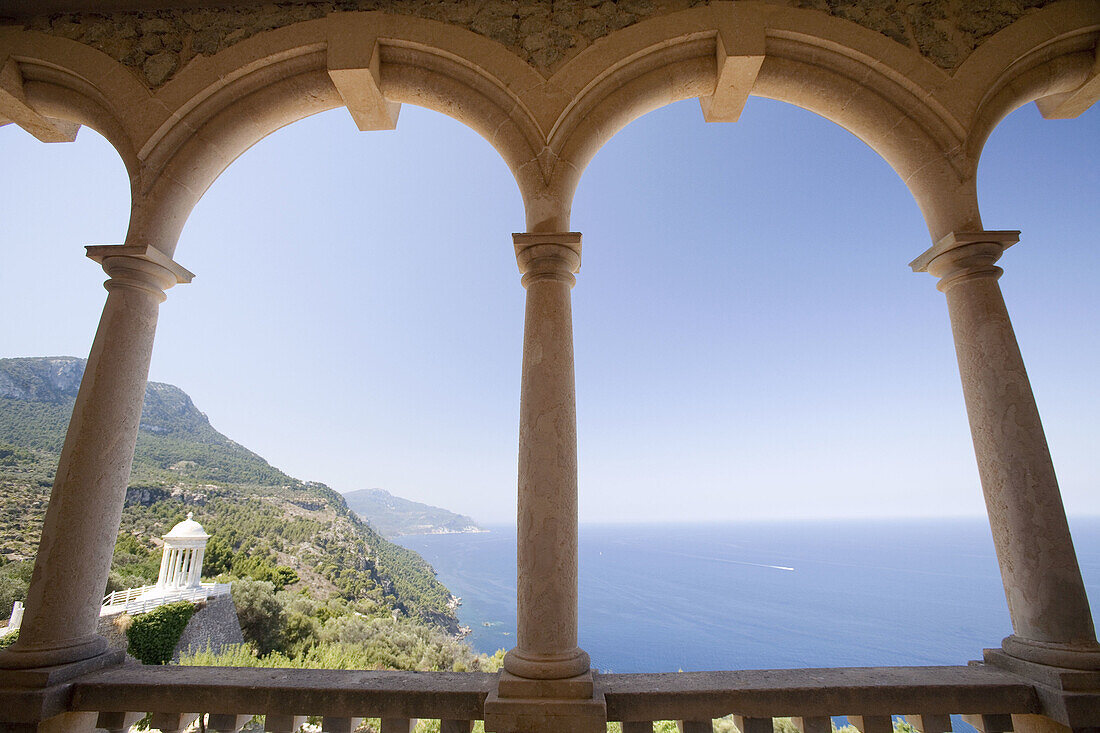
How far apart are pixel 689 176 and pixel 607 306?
3082 centimetres

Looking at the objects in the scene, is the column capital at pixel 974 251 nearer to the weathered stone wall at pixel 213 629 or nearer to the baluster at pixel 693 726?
the baluster at pixel 693 726

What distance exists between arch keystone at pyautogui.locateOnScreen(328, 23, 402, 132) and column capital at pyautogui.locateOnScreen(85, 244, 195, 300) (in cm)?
222

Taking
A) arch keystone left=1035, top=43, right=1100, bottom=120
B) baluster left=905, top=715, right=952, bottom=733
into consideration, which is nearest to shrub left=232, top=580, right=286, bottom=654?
baluster left=905, top=715, right=952, bottom=733

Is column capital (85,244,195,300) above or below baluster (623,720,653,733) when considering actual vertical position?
above

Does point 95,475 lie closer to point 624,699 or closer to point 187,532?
point 624,699

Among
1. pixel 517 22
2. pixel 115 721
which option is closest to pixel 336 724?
pixel 115 721

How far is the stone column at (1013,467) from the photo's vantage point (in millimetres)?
3008

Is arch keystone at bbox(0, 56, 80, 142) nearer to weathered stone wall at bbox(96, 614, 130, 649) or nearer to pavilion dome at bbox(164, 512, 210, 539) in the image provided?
weathered stone wall at bbox(96, 614, 130, 649)

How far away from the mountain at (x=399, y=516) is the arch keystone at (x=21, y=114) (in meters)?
109

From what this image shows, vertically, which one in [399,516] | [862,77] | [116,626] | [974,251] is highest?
[862,77]

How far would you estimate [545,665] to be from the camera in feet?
9.56

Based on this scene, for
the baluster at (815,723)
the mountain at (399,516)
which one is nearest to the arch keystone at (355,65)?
the baluster at (815,723)

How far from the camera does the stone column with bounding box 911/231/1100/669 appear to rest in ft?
9.87

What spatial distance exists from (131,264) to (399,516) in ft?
407
